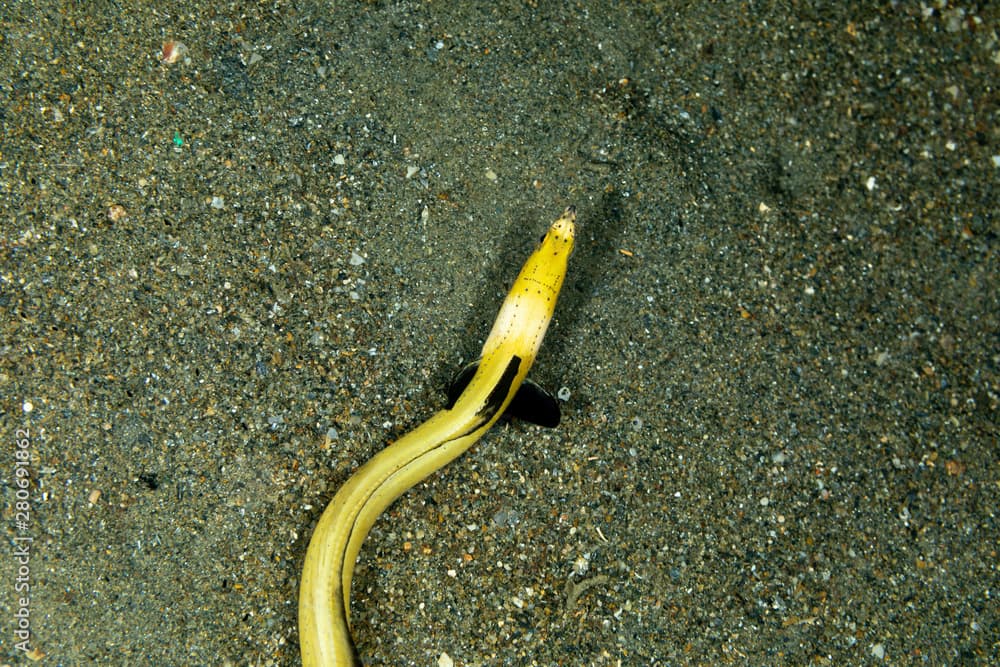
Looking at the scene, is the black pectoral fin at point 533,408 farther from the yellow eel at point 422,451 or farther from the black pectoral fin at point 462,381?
the black pectoral fin at point 462,381

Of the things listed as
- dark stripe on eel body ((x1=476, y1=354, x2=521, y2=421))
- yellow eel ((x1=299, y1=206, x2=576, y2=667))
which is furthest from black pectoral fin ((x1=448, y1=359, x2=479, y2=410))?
dark stripe on eel body ((x1=476, y1=354, x2=521, y2=421))

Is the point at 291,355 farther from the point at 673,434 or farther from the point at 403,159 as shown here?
the point at 673,434

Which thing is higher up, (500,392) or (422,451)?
(500,392)

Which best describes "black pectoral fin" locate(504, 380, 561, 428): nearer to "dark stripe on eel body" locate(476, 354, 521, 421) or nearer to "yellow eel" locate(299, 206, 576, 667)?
"yellow eel" locate(299, 206, 576, 667)

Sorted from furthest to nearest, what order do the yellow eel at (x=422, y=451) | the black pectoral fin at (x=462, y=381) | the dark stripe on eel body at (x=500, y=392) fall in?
the black pectoral fin at (x=462, y=381) → the dark stripe on eel body at (x=500, y=392) → the yellow eel at (x=422, y=451)

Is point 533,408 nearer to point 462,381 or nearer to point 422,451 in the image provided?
point 462,381

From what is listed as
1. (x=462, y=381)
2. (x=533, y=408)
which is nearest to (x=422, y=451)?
(x=462, y=381)

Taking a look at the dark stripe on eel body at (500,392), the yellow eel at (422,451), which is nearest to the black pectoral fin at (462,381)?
the yellow eel at (422,451)
